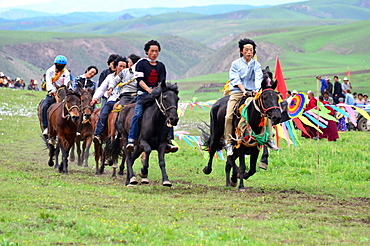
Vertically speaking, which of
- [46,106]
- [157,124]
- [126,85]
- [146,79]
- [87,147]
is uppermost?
[146,79]

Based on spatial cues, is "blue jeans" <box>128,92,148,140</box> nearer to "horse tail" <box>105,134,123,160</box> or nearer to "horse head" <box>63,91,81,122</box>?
"horse tail" <box>105,134,123,160</box>

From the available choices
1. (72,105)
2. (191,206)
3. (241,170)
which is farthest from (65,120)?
(191,206)

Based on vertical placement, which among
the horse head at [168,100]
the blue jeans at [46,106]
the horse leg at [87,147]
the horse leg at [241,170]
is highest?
the horse head at [168,100]

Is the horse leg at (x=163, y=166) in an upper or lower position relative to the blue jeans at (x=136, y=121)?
lower

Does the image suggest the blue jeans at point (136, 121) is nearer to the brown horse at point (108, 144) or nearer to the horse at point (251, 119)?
the horse at point (251, 119)

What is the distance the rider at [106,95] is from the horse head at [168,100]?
10.6 ft

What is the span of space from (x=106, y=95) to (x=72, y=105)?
2.80 feet

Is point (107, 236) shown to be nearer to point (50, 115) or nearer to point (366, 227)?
point (366, 227)

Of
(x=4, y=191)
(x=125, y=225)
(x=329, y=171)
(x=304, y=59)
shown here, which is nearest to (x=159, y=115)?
(x=4, y=191)

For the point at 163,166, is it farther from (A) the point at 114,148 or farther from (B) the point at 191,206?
(A) the point at 114,148

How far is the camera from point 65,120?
15.3 metres

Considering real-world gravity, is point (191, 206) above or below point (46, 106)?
below

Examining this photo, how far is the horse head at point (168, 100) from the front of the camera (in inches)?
461

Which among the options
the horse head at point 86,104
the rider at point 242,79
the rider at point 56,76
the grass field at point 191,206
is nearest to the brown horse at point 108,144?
the grass field at point 191,206
